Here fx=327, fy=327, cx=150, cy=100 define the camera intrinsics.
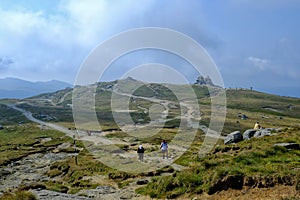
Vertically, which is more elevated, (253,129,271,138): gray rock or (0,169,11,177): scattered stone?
(253,129,271,138): gray rock

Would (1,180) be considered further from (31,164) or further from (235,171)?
(235,171)

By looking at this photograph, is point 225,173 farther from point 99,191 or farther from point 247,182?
point 99,191

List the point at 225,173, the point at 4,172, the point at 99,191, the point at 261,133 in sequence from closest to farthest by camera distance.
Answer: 1. the point at 225,173
2. the point at 99,191
3. the point at 261,133
4. the point at 4,172

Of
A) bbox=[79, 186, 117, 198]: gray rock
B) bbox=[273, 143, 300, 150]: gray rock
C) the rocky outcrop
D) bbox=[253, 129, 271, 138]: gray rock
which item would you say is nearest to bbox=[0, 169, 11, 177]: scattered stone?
bbox=[79, 186, 117, 198]: gray rock

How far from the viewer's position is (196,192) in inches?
863

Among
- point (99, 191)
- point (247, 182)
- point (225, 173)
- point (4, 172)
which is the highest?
point (225, 173)

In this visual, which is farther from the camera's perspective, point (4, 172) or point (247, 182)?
point (4, 172)

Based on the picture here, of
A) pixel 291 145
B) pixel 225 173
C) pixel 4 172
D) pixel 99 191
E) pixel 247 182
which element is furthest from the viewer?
pixel 4 172

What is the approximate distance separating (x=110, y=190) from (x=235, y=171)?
39.2 ft

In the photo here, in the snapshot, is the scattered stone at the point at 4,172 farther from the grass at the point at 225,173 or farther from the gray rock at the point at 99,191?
the grass at the point at 225,173

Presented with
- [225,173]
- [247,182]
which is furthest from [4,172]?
[247,182]

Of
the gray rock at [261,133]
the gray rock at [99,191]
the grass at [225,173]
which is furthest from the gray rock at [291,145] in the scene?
the gray rock at [99,191]

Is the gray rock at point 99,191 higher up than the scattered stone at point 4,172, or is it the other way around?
the gray rock at point 99,191

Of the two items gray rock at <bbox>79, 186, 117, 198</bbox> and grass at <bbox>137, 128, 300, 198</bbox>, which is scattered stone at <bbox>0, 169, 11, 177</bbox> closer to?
gray rock at <bbox>79, 186, 117, 198</bbox>
